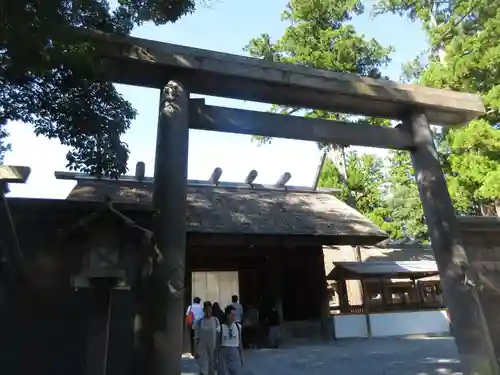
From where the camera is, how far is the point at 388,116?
19.9 ft

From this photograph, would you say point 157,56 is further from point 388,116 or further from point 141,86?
point 388,116

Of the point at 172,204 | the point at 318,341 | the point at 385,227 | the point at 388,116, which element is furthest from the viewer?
the point at 385,227

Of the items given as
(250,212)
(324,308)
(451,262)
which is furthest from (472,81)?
(451,262)

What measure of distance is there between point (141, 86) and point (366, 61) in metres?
14.4

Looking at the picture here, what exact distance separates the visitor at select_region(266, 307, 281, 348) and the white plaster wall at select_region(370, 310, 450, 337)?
12.5 ft

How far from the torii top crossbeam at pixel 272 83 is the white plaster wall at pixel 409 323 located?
30.2 feet

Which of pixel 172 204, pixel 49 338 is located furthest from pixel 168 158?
pixel 49 338

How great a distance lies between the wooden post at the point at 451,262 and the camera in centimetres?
479

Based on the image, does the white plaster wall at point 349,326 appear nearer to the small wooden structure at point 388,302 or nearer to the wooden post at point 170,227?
the small wooden structure at point 388,302

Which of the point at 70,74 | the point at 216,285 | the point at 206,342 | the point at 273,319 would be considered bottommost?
the point at 206,342

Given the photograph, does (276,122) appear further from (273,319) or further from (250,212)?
(273,319)

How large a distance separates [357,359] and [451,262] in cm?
A: 445

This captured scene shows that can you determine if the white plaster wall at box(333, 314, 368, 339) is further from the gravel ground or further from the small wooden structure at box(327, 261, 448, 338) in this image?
the gravel ground

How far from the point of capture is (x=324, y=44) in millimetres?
17484
